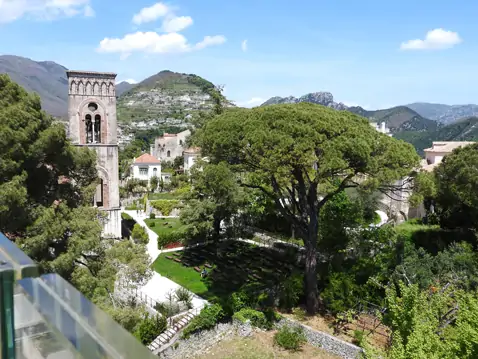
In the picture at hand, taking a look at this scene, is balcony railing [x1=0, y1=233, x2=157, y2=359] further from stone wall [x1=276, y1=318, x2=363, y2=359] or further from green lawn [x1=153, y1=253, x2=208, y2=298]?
green lawn [x1=153, y1=253, x2=208, y2=298]

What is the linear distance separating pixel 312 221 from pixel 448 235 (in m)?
12.0

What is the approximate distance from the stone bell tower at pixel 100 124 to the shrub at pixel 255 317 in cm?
930

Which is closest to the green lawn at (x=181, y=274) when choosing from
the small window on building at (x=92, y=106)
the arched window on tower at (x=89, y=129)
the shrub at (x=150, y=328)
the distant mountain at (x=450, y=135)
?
the shrub at (x=150, y=328)

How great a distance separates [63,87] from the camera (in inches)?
790

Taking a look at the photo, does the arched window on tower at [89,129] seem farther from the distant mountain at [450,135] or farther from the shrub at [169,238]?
the distant mountain at [450,135]

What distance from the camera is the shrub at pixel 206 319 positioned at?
540 inches

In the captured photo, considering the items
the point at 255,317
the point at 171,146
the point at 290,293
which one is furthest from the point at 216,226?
the point at 171,146

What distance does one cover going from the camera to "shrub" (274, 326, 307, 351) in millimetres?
13604

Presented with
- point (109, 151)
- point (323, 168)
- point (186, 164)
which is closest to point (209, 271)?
point (109, 151)

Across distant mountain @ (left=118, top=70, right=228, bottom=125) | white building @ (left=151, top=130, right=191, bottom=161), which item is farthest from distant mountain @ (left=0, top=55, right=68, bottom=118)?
distant mountain @ (left=118, top=70, right=228, bottom=125)

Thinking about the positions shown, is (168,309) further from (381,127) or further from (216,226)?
(381,127)

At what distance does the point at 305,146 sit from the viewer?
42.4ft

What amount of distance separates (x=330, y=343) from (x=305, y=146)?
270 inches

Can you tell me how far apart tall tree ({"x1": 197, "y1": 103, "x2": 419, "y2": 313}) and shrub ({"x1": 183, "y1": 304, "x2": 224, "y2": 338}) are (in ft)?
17.3
